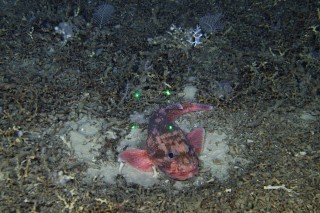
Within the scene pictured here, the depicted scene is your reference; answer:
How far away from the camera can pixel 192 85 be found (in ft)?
17.4

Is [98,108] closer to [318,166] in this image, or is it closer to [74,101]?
[74,101]

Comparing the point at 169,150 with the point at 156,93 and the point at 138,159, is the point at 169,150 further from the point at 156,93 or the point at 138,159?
the point at 156,93

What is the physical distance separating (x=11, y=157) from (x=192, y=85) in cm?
331

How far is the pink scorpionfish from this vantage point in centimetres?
368

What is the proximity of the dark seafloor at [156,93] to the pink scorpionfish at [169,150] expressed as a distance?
0.28 meters

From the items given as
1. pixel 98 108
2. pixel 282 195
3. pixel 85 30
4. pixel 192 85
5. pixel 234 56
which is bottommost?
pixel 282 195

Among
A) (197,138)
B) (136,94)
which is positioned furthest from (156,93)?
(197,138)

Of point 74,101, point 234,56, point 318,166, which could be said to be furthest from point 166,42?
point 318,166

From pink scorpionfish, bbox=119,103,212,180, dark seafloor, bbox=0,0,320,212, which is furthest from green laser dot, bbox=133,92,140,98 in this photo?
pink scorpionfish, bbox=119,103,212,180

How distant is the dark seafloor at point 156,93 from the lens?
368cm

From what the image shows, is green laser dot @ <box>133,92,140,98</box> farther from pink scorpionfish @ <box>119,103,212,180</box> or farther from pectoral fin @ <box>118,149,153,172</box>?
pectoral fin @ <box>118,149,153,172</box>

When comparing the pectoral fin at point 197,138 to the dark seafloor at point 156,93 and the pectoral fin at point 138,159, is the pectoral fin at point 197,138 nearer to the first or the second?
the dark seafloor at point 156,93

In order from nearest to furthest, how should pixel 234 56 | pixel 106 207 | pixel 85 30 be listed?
pixel 106 207
pixel 234 56
pixel 85 30

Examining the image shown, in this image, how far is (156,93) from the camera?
16.8 feet
